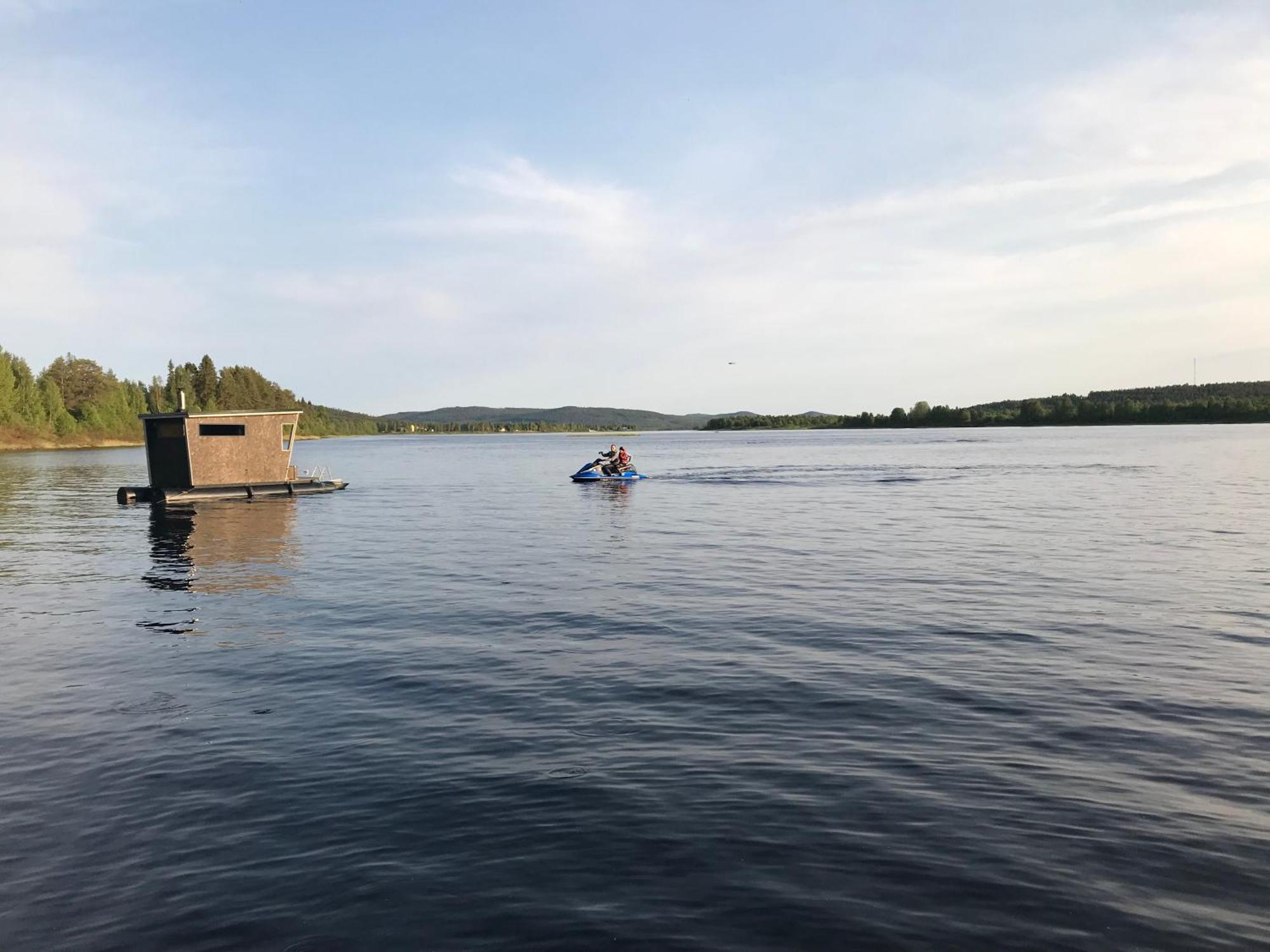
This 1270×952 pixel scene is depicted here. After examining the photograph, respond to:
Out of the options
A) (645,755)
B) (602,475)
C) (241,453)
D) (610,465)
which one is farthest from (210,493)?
(645,755)

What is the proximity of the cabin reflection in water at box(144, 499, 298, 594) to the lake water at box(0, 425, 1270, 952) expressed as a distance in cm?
44

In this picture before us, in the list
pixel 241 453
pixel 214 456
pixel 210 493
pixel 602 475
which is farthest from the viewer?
pixel 602 475

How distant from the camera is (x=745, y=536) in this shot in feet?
113

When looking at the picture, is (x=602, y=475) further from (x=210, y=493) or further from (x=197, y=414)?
(x=197, y=414)

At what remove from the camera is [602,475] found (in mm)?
63688

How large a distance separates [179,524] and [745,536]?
1131 inches

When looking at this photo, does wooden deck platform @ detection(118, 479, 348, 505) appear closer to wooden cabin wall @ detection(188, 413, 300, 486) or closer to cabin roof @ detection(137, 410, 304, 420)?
wooden cabin wall @ detection(188, 413, 300, 486)

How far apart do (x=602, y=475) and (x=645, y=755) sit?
5299 cm

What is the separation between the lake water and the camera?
7.41 m

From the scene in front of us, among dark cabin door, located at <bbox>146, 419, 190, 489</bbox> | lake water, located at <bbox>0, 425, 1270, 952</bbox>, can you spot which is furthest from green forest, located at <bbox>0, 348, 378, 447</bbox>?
lake water, located at <bbox>0, 425, 1270, 952</bbox>

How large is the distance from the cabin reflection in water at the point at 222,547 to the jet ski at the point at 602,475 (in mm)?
20742

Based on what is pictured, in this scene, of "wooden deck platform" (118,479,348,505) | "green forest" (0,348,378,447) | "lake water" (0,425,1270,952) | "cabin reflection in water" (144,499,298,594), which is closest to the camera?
"lake water" (0,425,1270,952)

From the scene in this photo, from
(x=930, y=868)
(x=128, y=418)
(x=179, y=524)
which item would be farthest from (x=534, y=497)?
(x=128, y=418)

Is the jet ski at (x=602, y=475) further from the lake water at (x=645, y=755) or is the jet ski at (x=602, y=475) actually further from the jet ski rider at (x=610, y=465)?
the lake water at (x=645, y=755)
